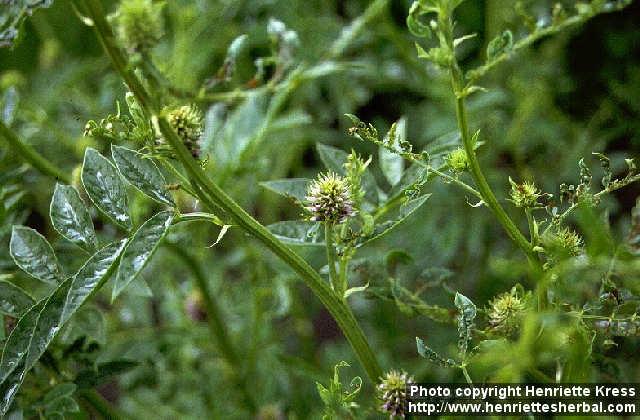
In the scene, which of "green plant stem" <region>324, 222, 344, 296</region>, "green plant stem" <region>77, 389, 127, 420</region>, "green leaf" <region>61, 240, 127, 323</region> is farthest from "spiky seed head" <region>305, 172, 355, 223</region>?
"green plant stem" <region>77, 389, 127, 420</region>

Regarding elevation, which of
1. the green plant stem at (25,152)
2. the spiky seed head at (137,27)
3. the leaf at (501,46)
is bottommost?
the spiky seed head at (137,27)

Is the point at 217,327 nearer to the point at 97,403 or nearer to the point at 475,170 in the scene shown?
the point at 97,403

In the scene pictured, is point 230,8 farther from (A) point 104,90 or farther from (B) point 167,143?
(B) point 167,143

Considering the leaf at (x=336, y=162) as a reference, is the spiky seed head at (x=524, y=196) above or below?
below

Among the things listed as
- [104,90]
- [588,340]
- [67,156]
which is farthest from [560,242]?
[67,156]

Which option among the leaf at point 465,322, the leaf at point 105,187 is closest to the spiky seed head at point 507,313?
the leaf at point 465,322

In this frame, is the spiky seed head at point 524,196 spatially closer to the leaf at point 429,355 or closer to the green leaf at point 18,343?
the leaf at point 429,355
